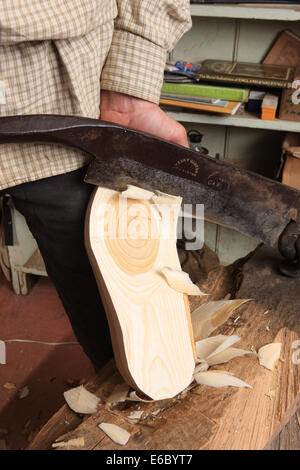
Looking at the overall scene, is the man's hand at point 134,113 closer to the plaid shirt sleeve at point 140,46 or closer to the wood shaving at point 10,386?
the plaid shirt sleeve at point 140,46

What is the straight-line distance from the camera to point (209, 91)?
6.08 feet

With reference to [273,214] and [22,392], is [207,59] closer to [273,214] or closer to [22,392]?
[273,214]

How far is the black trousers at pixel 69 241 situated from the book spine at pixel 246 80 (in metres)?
1.02

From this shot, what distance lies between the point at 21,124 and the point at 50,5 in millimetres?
205

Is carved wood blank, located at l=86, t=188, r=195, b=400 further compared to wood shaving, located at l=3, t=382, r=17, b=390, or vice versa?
wood shaving, located at l=3, t=382, r=17, b=390

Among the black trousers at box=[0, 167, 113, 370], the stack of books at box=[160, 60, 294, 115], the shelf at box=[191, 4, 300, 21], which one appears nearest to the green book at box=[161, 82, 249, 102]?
the stack of books at box=[160, 60, 294, 115]

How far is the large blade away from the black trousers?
0.07 meters

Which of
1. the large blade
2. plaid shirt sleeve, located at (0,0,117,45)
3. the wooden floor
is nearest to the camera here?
plaid shirt sleeve, located at (0,0,117,45)

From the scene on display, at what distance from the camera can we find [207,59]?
2.08 meters

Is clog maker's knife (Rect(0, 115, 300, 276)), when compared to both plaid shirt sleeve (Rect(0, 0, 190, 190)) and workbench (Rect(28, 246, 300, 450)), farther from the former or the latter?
workbench (Rect(28, 246, 300, 450))

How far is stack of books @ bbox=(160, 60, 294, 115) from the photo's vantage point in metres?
1.81

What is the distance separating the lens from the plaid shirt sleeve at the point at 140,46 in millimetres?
1025

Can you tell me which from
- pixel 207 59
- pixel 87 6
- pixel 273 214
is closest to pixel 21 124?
pixel 87 6

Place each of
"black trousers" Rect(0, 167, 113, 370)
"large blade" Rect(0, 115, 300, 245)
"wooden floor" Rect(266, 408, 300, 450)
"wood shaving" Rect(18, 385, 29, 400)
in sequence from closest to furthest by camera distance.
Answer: "large blade" Rect(0, 115, 300, 245) < "black trousers" Rect(0, 167, 113, 370) < "wooden floor" Rect(266, 408, 300, 450) < "wood shaving" Rect(18, 385, 29, 400)
